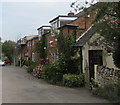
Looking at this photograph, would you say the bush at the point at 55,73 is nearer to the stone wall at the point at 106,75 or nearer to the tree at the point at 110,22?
the stone wall at the point at 106,75

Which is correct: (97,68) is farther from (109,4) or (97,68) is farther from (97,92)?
(109,4)

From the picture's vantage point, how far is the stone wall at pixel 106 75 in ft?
31.3

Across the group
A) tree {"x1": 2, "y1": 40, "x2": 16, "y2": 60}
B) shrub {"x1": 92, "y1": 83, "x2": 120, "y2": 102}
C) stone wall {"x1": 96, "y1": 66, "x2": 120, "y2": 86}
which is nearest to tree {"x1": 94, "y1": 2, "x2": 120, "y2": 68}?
shrub {"x1": 92, "y1": 83, "x2": 120, "y2": 102}

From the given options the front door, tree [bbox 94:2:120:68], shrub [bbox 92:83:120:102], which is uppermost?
tree [bbox 94:2:120:68]

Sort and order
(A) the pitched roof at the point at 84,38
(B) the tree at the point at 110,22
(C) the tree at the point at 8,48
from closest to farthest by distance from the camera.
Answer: (B) the tree at the point at 110,22 → (A) the pitched roof at the point at 84,38 → (C) the tree at the point at 8,48

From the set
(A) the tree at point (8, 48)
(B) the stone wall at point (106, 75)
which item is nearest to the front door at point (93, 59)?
(B) the stone wall at point (106, 75)

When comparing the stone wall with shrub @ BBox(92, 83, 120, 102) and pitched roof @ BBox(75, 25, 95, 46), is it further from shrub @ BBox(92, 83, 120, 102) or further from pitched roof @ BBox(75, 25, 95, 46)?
pitched roof @ BBox(75, 25, 95, 46)

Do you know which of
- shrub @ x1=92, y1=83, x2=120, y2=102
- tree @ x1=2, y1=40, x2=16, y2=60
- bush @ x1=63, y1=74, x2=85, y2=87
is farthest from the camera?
tree @ x1=2, y1=40, x2=16, y2=60

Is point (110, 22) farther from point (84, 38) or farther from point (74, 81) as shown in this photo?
Result: point (84, 38)

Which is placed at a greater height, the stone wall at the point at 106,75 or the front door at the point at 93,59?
the front door at the point at 93,59

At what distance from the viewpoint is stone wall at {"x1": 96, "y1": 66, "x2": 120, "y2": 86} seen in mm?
9555

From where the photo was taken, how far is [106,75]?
1071 cm

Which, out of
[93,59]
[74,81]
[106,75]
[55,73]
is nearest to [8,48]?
[55,73]

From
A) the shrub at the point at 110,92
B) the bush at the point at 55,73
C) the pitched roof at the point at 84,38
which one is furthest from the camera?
the bush at the point at 55,73
